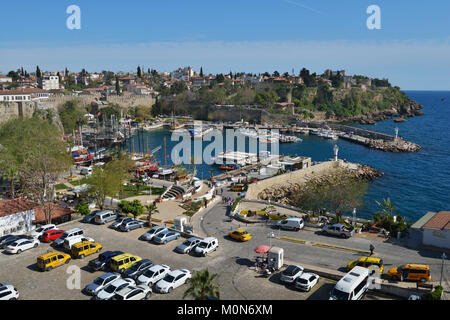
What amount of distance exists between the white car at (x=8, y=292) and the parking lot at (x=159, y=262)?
44cm

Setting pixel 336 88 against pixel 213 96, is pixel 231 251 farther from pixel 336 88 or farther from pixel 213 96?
pixel 336 88

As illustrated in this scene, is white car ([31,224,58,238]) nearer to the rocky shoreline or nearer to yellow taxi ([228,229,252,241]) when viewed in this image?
yellow taxi ([228,229,252,241])

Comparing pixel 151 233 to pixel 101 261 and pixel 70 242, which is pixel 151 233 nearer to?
pixel 101 261

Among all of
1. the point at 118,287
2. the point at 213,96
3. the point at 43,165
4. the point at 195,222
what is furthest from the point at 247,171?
the point at 213,96

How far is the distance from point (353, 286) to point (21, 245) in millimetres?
17506

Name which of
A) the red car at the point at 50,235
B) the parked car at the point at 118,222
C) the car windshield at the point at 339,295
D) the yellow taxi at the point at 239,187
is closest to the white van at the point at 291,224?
the car windshield at the point at 339,295

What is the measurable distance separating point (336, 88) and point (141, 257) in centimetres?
13502

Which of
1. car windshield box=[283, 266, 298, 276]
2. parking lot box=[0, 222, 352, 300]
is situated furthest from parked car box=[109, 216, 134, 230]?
car windshield box=[283, 266, 298, 276]

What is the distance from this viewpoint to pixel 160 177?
4778cm

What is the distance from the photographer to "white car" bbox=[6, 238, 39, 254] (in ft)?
65.7

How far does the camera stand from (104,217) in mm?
25547

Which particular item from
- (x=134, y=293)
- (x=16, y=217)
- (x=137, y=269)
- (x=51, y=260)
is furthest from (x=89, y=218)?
(x=134, y=293)

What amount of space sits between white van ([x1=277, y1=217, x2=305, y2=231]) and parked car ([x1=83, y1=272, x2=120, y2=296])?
1213 cm

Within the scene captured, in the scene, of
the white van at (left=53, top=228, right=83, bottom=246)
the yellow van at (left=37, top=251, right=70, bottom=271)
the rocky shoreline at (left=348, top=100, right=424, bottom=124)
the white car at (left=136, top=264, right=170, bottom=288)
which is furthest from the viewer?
the rocky shoreline at (left=348, top=100, right=424, bottom=124)
